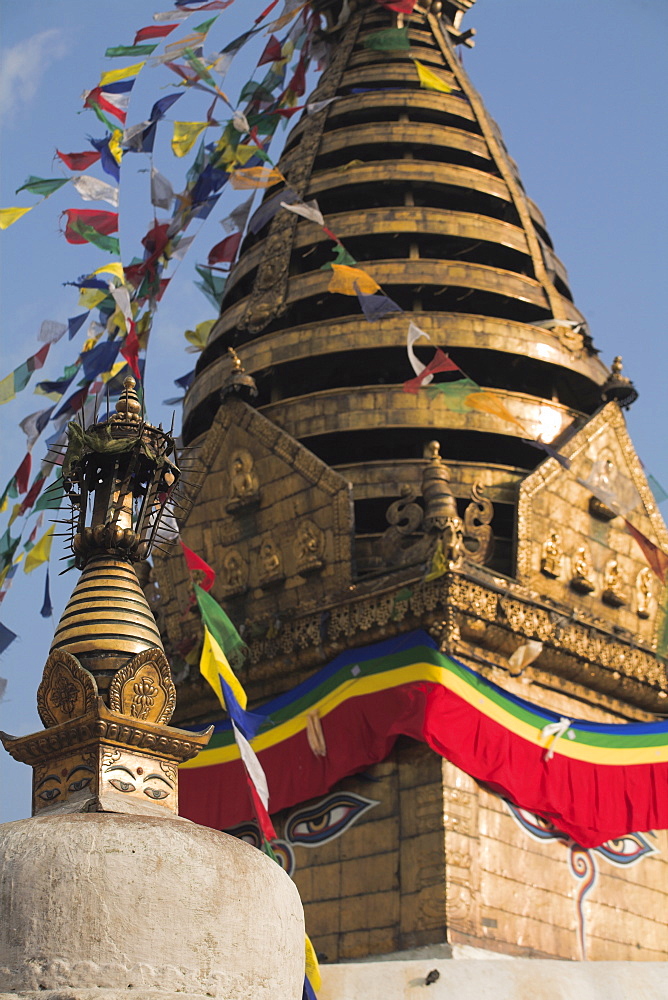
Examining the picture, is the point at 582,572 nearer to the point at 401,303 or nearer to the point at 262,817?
the point at 401,303

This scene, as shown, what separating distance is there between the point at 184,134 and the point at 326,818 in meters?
8.94

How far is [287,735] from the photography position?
51.2 ft

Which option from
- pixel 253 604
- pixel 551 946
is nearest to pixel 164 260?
pixel 253 604

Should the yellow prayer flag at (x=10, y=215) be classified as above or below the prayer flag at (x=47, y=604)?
above

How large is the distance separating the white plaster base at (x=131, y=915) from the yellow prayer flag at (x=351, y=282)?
1207cm

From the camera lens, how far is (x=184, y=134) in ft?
58.9

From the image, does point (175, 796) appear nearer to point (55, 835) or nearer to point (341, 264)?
point (55, 835)

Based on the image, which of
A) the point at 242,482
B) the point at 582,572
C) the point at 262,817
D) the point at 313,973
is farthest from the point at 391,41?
the point at 313,973

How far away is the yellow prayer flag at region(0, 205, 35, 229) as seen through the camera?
16234mm

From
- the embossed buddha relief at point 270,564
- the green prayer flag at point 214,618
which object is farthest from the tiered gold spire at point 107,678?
the embossed buddha relief at point 270,564

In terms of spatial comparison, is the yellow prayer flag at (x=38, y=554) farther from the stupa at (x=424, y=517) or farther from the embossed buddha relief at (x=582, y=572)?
the embossed buddha relief at (x=582, y=572)

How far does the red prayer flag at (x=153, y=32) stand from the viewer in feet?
56.3

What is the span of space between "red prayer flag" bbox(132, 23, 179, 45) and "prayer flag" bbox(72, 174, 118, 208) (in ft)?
6.01

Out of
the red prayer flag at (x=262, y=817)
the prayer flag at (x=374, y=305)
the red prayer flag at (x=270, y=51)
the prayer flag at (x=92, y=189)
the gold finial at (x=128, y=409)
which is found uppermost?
the red prayer flag at (x=270, y=51)
